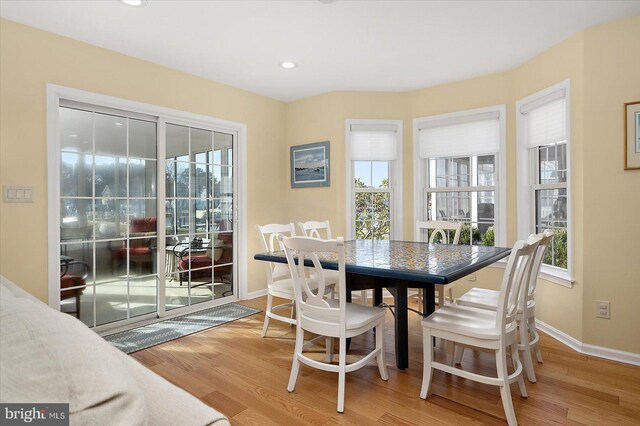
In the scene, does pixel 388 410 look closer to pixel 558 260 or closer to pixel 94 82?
pixel 558 260

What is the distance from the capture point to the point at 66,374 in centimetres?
47

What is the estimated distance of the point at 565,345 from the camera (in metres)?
3.01

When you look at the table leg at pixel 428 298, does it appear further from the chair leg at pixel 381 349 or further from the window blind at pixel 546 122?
the window blind at pixel 546 122

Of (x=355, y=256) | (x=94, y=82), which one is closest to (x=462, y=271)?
(x=355, y=256)

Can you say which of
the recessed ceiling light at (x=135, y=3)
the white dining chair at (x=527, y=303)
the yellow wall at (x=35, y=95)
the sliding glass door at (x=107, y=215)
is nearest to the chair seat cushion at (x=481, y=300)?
the white dining chair at (x=527, y=303)

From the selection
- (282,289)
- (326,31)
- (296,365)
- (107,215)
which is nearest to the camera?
(296,365)

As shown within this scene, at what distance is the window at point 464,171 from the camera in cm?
396

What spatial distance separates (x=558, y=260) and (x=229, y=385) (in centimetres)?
305

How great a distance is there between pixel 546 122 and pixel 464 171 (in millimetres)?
993

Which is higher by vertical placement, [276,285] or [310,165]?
[310,165]

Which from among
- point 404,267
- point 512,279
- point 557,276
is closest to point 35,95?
point 404,267

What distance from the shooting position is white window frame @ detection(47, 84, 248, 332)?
2924 millimetres

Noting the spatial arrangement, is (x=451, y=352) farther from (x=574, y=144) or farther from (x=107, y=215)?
(x=107, y=215)

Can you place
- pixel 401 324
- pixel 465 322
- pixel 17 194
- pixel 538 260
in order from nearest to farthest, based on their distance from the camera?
pixel 465 322
pixel 538 260
pixel 401 324
pixel 17 194
